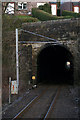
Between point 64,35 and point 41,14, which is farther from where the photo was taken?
point 41,14

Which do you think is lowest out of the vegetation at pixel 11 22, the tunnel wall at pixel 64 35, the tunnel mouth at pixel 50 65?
the tunnel mouth at pixel 50 65

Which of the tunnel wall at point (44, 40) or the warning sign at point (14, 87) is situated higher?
the tunnel wall at point (44, 40)

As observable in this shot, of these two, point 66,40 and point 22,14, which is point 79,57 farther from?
point 22,14

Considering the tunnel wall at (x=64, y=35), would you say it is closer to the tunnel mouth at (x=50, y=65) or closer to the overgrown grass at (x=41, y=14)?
the tunnel mouth at (x=50, y=65)

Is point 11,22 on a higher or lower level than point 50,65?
higher

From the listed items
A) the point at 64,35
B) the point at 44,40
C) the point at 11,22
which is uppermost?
the point at 11,22

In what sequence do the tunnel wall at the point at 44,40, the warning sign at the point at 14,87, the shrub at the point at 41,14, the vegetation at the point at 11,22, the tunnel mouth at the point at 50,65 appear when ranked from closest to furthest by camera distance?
the warning sign at the point at 14,87
the vegetation at the point at 11,22
the tunnel wall at the point at 44,40
the tunnel mouth at the point at 50,65
the shrub at the point at 41,14

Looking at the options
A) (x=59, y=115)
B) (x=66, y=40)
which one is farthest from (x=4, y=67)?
(x=59, y=115)

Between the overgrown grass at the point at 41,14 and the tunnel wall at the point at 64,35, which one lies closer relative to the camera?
the tunnel wall at the point at 64,35

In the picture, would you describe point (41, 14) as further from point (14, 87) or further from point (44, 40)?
point (14, 87)

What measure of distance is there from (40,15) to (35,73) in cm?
985

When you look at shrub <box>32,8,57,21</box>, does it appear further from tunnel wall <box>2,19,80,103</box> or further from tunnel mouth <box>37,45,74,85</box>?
tunnel wall <box>2,19,80,103</box>

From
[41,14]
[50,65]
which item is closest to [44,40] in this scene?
[41,14]

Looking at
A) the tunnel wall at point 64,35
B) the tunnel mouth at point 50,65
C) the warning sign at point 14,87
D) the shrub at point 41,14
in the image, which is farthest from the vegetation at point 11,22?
the warning sign at point 14,87
